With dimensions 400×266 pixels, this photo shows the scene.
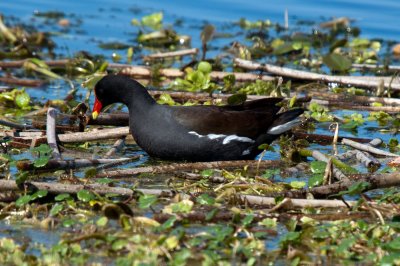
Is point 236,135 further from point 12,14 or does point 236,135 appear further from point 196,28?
point 12,14

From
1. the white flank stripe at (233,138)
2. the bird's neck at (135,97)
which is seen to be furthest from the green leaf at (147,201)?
the bird's neck at (135,97)

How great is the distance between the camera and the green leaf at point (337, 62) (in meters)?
8.86

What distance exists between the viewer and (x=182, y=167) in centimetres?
562

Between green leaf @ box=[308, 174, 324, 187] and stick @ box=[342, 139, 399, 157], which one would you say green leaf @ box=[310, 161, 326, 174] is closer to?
green leaf @ box=[308, 174, 324, 187]

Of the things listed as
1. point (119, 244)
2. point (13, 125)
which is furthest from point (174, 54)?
point (119, 244)

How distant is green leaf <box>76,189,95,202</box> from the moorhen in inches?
52.9

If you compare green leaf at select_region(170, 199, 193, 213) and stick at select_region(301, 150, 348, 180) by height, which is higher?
green leaf at select_region(170, 199, 193, 213)

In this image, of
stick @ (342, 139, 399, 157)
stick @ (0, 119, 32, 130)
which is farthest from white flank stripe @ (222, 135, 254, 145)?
stick @ (0, 119, 32, 130)

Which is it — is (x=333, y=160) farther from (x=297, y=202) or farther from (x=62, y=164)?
(x=62, y=164)

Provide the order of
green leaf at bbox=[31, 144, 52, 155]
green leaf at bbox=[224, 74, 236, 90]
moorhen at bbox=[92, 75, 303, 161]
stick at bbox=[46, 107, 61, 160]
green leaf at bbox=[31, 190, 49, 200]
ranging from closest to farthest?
green leaf at bbox=[31, 190, 49, 200] → green leaf at bbox=[31, 144, 52, 155] → stick at bbox=[46, 107, 61, 160] → moorhen at bbox=[92, 75, 303, 161] → green leaf at bbox=[224, 74, 236, 90]

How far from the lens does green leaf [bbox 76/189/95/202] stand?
463 cm

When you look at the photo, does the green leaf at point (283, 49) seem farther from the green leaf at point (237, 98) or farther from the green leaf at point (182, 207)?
the green leaf at point (182, 207)

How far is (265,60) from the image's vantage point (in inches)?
383

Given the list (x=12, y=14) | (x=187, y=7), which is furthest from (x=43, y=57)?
(x=187, y=7)
